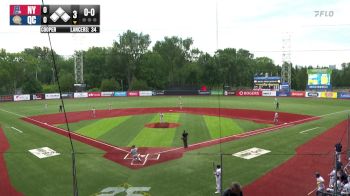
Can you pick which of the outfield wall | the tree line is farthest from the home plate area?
the tree line

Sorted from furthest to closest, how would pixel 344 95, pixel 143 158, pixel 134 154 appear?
pixel 344 95 < pixel 143 158 < pixel 134 154

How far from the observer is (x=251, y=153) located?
2331cm

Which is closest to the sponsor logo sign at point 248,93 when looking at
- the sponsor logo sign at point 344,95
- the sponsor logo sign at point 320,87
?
the sponsor logo sign at point 320,87

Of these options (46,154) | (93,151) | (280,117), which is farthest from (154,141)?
(280,117)

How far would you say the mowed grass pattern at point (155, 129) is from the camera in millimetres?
28453

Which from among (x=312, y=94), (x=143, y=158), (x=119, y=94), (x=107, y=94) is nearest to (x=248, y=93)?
(x=312, y=94)

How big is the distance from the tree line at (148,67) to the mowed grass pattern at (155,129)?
60.2m

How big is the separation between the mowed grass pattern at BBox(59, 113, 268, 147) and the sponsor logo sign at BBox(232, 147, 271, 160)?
11.6ft

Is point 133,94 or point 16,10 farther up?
point 16,10

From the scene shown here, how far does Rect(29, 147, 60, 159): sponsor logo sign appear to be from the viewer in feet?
78.4

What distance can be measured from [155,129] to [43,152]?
38.0 feet

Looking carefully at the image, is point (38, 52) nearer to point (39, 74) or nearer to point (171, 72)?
point (39, 74)

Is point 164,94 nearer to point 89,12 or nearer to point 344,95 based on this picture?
point 344,95
